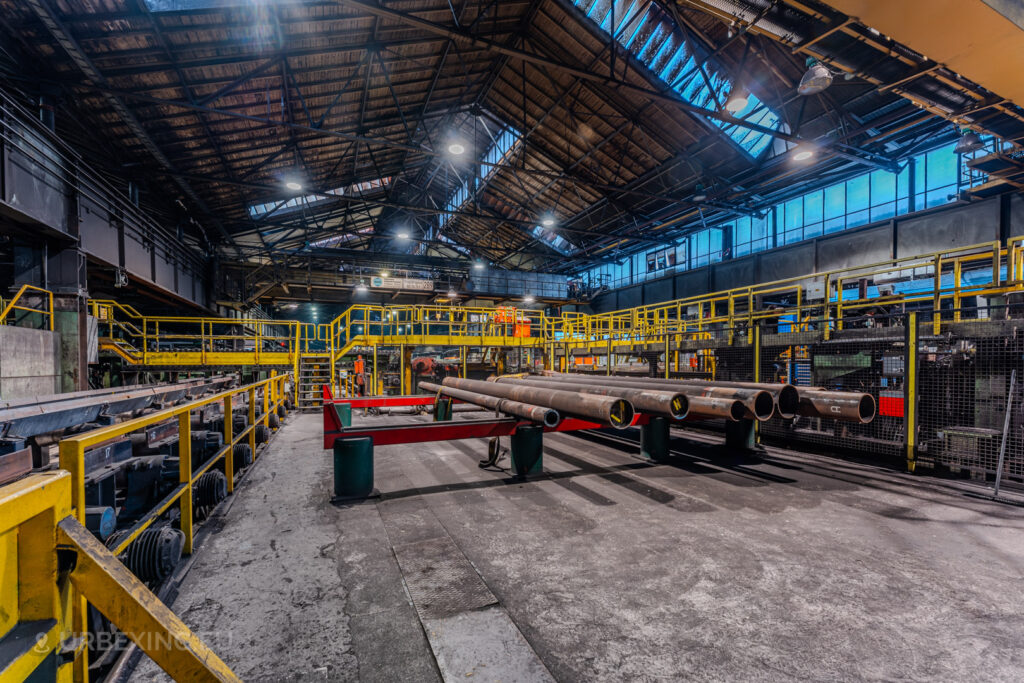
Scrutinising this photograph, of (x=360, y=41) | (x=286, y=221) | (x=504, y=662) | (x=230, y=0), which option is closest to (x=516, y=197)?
(x=286, y=221)

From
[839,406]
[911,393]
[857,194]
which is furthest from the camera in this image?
[857,194]

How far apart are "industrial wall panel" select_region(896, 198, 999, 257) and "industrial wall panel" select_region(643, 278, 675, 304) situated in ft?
36.4

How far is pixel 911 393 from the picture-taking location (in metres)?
5.74

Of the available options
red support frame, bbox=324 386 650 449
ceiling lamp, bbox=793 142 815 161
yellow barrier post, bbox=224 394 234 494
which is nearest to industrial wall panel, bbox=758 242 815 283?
ceiling lamp, bbox=793 142 815 161

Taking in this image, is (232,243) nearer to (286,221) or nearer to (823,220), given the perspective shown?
(286,221)

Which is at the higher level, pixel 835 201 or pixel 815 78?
pixel 835 201

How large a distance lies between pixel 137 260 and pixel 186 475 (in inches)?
477

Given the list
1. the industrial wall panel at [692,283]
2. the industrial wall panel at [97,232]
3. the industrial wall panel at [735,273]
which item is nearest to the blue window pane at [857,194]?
the industrial wall panel at [735,273]

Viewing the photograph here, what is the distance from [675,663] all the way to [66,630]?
2.50m

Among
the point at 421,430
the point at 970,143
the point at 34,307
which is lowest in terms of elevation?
the point at 421,430

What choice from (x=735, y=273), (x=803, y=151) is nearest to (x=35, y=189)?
(x=803, y=151)

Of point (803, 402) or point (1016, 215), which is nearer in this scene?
point (803, 402)

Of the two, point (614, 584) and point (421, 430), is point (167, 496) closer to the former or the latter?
point (421, 430)

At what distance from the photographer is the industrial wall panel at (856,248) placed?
52.3ft
